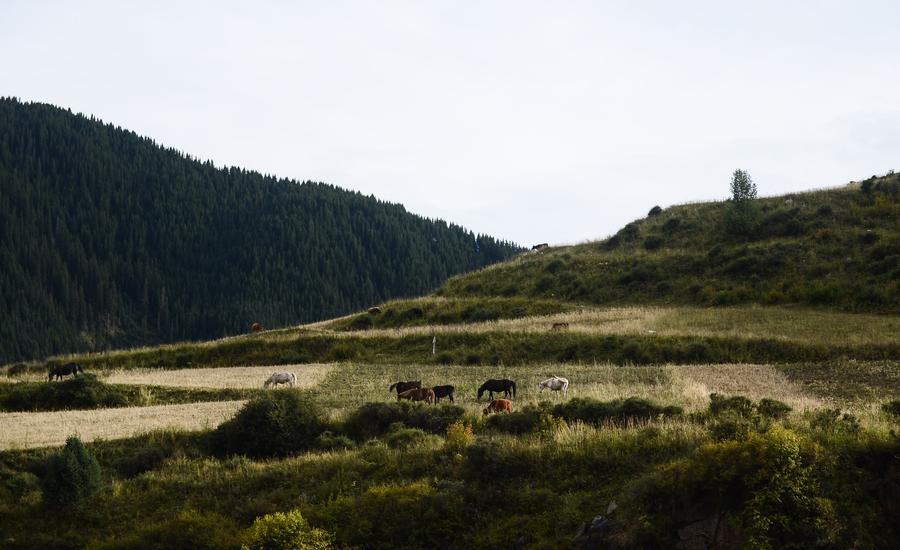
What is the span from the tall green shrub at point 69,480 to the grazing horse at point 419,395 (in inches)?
507

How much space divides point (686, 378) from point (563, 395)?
6252mm

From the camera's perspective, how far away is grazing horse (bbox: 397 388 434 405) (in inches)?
1329

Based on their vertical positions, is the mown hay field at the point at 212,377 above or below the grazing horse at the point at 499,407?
above

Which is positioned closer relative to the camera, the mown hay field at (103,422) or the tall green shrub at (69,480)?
the tall green shrub at (69,480)

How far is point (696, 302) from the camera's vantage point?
212ft

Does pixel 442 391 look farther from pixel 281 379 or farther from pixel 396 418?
pixel 281 379

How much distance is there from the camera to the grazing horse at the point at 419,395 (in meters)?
33.8

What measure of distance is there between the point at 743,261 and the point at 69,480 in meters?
56.1

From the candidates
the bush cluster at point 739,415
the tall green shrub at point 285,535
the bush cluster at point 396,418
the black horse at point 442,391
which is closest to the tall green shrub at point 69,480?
→ the tall green shrub at point 285,535

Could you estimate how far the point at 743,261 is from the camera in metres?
67.2

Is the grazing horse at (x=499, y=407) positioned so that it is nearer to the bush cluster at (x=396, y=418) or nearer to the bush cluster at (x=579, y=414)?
the bush cluster at (x=396, y=418)

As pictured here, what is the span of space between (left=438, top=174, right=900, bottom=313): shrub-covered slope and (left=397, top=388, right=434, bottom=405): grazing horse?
A: 33.8 m

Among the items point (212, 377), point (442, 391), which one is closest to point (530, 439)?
point (442, 391)

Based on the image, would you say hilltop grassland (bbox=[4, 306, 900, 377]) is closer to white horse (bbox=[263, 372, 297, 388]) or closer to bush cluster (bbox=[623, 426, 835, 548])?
white horse (bbox=[263, 372, 297, 388])
